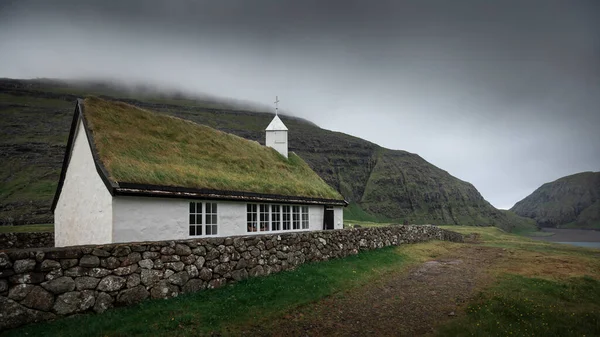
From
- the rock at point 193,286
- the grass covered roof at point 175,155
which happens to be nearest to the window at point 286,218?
the grass covered roof at point 175,155

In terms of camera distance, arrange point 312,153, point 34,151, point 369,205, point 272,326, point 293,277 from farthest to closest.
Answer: point 312,153, point 369,205, point 34,151, point 293,277, point 272,326

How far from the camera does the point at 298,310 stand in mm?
10047

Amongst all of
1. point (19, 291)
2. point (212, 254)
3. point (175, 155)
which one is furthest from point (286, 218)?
point (19, 291)

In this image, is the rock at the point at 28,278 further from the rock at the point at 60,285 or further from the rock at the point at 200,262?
the rock at the point at 200,262

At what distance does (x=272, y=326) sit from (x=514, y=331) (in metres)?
6.12

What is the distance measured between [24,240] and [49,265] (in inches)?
470

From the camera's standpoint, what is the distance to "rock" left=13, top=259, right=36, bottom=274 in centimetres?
741

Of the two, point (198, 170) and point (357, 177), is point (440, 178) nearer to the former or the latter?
point (357, 177)

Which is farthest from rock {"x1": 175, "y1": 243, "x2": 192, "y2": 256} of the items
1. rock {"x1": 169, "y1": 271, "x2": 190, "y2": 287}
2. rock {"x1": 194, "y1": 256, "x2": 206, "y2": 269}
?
rock {"x1": 169, "y1": 271, "x2": 190, "y2": 287}

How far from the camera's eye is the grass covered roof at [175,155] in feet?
49.6

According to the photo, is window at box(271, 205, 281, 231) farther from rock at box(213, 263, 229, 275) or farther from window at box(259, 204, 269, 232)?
rock at box(213, 263, 229, 275)

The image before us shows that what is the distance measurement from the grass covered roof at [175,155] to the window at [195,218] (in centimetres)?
94

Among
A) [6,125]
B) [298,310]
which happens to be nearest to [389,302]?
[298,310]

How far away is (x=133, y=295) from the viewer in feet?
30.1
